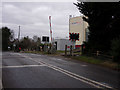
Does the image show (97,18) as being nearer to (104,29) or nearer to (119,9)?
(104,29)

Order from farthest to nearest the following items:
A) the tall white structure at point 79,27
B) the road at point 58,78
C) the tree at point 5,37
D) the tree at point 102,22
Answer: the tree at point 5,37
the tall white structure at point 79,27
the tree at point 102,22
the road at point 58,78

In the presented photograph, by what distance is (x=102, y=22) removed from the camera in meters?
15.9

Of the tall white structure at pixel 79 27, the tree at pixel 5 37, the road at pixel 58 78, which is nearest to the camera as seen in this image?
the road at pixel 58 78

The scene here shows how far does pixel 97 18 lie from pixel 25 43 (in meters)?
55.7

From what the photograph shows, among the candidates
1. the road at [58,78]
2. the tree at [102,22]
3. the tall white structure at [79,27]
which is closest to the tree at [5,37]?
the tall white structure at [79,27]

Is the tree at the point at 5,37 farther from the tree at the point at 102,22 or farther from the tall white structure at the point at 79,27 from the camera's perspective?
the tree at the point at 102,22

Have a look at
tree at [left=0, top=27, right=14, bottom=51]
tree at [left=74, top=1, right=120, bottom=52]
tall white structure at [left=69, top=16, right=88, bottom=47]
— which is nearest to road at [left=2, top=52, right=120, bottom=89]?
tree at [left=74, top=1, right=120, bottom=52]

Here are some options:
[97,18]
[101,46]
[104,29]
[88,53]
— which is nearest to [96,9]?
[97,18]

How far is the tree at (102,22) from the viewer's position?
578 inches

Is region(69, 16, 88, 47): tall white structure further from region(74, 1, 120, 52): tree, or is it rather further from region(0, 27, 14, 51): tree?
region(0, 27, 14, 51): tree

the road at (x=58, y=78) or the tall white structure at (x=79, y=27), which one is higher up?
the tall white structure at (x=79, y=27)

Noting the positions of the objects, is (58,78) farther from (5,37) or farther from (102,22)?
(5,37)

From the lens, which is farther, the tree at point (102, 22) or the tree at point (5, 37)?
the tree at point (5, 37)

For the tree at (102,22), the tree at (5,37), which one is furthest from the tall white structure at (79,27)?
the tree at (5,37)
